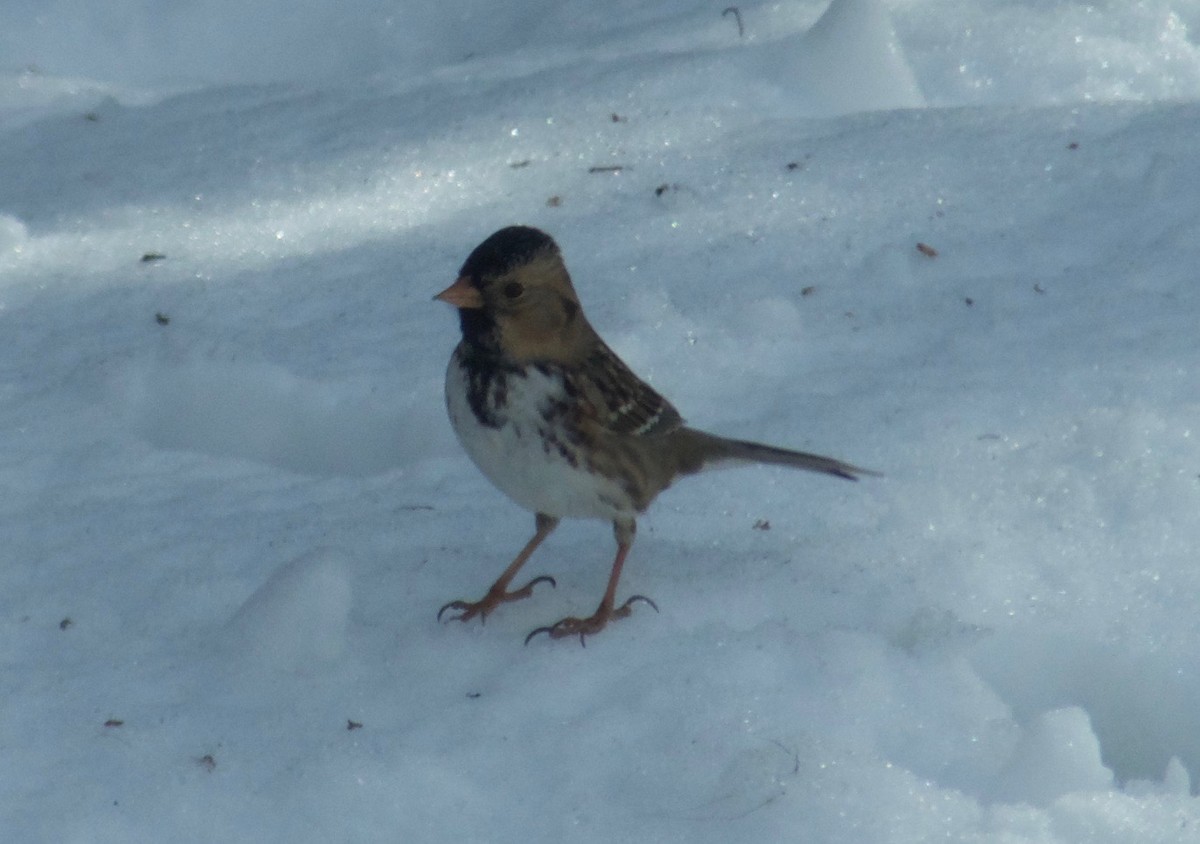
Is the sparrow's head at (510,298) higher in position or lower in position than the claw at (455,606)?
higher

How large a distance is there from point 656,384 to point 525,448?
4.51ft

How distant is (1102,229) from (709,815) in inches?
126

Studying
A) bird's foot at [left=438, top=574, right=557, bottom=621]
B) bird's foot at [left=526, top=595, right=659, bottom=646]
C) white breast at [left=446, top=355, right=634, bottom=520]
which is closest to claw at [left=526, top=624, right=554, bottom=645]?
bird's foot at [left=526, top=595, right=659, bottom=646]

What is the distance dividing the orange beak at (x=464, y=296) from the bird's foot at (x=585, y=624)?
808 millimetres

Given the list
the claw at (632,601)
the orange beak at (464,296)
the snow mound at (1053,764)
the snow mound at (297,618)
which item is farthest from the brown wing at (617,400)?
the snow mound at (1053,764)

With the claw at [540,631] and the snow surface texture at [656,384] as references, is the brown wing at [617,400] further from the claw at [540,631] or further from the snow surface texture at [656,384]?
the claw at [540,631]

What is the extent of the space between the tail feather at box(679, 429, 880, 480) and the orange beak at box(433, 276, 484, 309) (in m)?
0.71

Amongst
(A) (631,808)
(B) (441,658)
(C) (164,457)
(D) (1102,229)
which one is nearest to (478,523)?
(B) (441,658)

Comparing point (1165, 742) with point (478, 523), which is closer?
point (1165, 742)

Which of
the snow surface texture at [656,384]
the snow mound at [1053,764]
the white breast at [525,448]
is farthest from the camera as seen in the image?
the white breast at [525,448]

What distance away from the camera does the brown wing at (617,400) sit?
3.84 meters

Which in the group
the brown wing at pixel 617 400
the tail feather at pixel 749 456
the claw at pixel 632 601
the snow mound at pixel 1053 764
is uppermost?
the brown wing at pixel 617 400

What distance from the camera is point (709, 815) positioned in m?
3.12

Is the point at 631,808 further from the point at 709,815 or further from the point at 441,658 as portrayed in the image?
the point at 441,658
